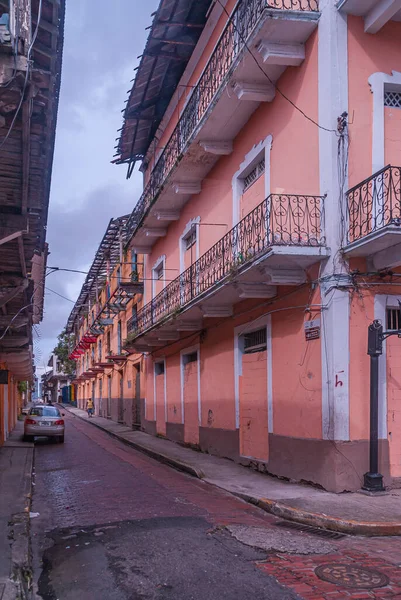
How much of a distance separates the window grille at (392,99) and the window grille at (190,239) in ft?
26.2

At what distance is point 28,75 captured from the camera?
493 centimetres

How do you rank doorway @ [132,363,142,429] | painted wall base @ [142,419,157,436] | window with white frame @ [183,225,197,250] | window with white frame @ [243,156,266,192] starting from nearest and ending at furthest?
window with white frame @ [243,156,266,192] < window with white frame @ [183,225,197,250] < painted wall base @ [142,419,157,436] < doorway @ [132,363,142,429]

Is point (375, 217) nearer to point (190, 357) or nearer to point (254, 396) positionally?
point (254, 396)

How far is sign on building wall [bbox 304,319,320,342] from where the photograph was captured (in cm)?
1002

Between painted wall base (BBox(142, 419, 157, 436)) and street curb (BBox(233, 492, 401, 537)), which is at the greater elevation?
street curb (BBox(233, 492, 401, 537))

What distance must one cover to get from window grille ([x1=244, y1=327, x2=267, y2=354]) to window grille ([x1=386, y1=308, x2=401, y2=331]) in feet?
10.4

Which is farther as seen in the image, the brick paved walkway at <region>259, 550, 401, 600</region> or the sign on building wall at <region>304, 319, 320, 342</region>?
the sign on building wall at <region>304, 319, 320, 342</region>

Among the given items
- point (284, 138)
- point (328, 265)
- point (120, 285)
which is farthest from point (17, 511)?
point (120, 285)

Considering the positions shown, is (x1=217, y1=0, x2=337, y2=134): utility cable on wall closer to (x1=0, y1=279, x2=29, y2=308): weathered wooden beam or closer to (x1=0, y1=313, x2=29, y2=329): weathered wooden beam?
(x1=0, y1=279, x2=29, y2=308): weathered wooden beam

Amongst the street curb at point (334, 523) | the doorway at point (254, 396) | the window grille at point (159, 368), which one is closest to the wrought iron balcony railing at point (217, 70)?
the doorway at point (254, 396)

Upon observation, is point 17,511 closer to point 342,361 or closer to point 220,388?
point 342,361

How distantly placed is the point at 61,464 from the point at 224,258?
22.1 feet

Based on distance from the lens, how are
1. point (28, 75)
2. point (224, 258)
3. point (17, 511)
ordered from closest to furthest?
1. point (28, 75)
2. point (17, 511)
3. point (224, 258)

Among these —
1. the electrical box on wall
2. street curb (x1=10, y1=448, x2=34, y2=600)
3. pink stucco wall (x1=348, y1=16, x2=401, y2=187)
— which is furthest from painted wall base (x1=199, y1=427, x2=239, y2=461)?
pink stucco wall (x1=348, y1=16, x2=401, y2=187)
